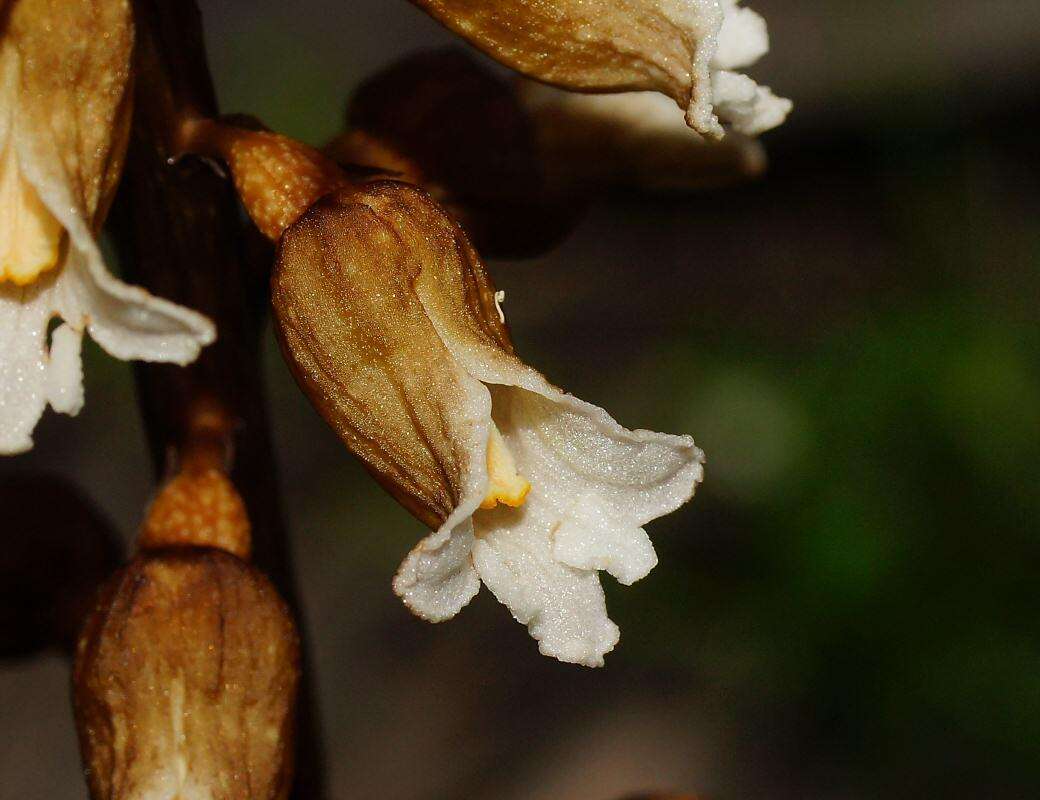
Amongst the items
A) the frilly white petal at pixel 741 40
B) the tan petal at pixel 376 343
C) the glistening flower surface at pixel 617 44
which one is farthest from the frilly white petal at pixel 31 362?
the frilly white petal at pixel 741 40

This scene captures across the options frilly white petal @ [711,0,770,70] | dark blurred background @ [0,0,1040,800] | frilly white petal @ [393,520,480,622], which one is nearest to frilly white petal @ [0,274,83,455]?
frilly white petal @ [393,520,480,622]

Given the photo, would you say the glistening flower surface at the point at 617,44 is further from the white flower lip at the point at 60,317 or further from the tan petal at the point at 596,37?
the white flower lip at the point at 60,317

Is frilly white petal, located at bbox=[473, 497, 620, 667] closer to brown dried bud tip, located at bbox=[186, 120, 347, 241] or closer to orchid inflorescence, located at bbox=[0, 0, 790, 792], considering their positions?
orchid inflorescence, located at bbox=[0, 0, 790, 792]

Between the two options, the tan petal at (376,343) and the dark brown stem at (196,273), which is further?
the dark brown stem at (196,273)

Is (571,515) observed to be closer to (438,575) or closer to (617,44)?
(438,575)

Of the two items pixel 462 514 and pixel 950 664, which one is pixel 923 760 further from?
pixel 462 514

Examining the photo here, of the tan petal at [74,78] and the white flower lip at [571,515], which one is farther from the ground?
the tan petal at [74,78]

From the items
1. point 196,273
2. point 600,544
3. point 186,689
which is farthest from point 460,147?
point 186,689
